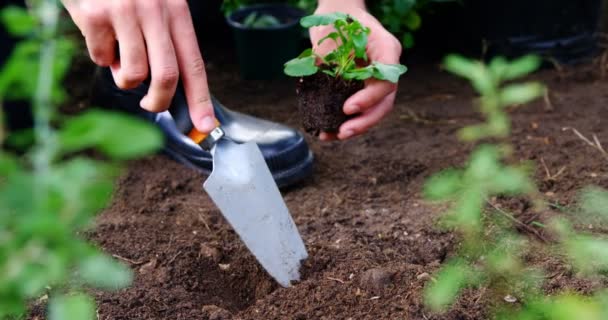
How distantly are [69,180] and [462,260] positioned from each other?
1.26 meters

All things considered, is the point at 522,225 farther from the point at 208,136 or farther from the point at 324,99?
the point at 208,136

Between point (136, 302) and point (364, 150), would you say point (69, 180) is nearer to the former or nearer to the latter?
point (136, 302)

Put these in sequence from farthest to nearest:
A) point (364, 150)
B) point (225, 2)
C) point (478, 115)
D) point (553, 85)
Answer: point (225, 2)
point (553, 85)
point (478, 115)
point (364, 150)

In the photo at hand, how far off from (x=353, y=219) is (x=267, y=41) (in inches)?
44.9

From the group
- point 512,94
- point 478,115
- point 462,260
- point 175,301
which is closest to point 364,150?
point 478,115

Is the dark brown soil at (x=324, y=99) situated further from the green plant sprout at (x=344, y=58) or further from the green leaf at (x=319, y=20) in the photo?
the green leaf at (x=319, y=20)

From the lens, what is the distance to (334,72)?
1.95 m

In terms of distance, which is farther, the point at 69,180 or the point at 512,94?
the point at 512,94

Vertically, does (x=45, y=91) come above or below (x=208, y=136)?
above

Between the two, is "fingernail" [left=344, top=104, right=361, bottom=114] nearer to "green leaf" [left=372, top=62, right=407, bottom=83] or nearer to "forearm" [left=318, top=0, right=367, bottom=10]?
"green leaf" [left=372, top=62, right=407, bottom=83]

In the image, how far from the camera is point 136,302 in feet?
5.71

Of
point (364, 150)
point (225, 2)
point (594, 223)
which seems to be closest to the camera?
point (594, 223)

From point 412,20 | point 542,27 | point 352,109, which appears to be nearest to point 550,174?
point 352,109

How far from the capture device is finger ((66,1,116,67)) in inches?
61.9
